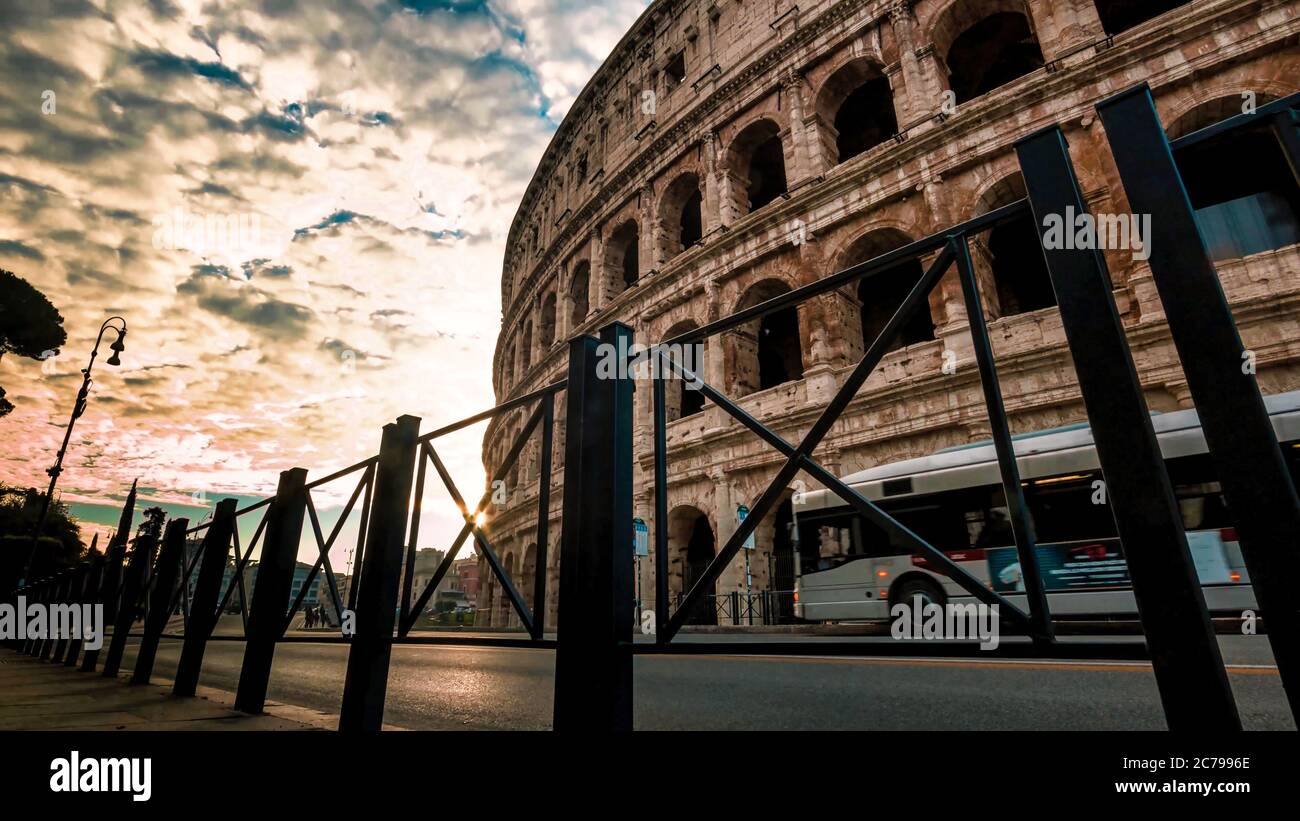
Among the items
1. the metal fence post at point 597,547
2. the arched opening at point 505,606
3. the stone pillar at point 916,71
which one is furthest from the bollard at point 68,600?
the stone pillar at point 916,71

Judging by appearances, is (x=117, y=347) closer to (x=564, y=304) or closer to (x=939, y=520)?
(x=564, y=304)

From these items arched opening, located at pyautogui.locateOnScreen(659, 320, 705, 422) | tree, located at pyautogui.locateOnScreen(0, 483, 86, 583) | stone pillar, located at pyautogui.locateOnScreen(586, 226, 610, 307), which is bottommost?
tree, located at pyautogui.locateOnScreen(0, 483, 86, 583)

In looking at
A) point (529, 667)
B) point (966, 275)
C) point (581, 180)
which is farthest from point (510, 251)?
point (966, 275)

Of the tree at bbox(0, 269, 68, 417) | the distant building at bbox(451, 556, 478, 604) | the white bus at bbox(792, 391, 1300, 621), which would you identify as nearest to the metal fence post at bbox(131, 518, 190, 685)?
A: the white bus at bbox(792, 391, 1300, 621)

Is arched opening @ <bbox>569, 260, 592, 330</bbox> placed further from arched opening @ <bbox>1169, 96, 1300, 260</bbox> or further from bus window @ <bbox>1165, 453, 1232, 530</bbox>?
bus window @ <bbox>1165, 453, 1232, 530</bbox>

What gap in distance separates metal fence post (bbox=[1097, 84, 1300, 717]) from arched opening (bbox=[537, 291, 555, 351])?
85.1 feet

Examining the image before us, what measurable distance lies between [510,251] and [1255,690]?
35.2 metres

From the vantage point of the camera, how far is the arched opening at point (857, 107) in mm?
16109

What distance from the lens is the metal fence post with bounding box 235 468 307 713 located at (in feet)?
12.2

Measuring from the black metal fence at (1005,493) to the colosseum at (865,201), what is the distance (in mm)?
7426

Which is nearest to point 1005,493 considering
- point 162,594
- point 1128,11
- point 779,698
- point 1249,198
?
point 779,698

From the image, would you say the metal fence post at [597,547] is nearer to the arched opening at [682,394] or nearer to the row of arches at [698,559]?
the row of arches at [698,559]

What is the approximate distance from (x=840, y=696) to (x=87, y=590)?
944 cm
